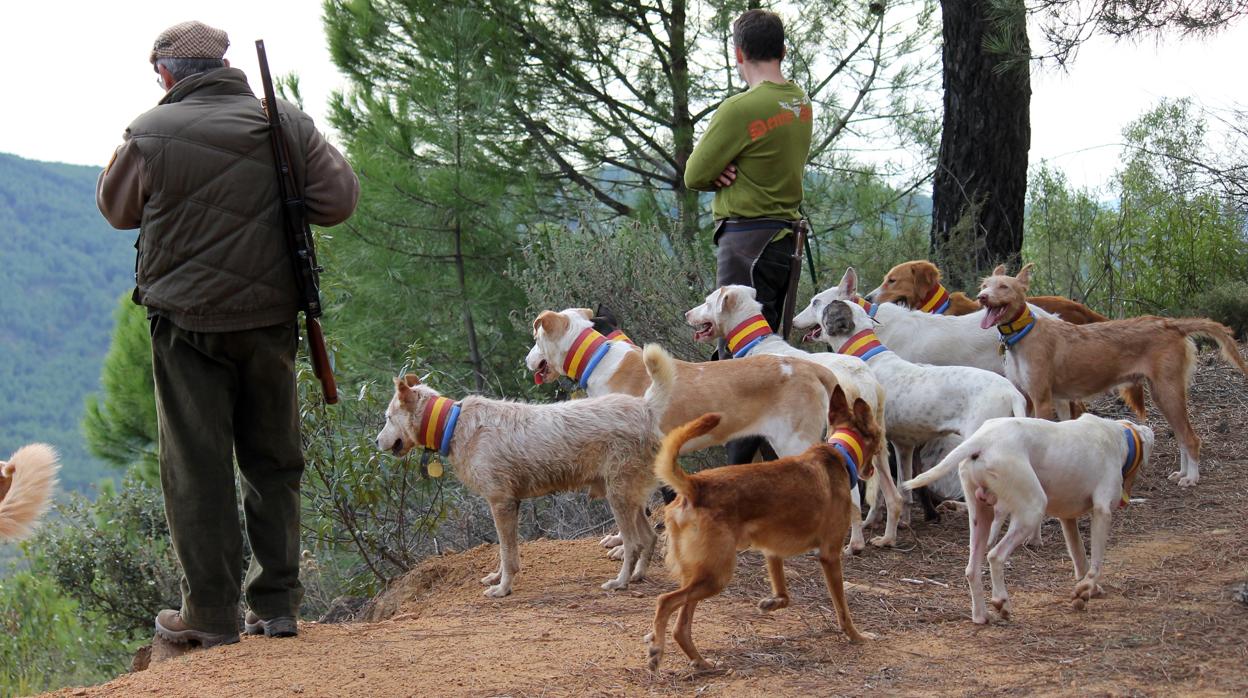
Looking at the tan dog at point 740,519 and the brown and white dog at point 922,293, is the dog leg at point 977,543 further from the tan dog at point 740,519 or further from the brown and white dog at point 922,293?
the brown and white dog at point 922,293

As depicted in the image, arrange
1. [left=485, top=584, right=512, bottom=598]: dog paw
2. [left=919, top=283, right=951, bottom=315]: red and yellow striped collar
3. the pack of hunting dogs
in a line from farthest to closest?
[left=919, top=283, right=951, bottom=315]: red and yellow striped collar
[left=485, top=584, right=512, bottom=598]: dog paw
the pack of hunting dogs

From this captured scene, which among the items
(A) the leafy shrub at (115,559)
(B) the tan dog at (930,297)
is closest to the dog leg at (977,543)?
(B) the tan dog at (930,297)

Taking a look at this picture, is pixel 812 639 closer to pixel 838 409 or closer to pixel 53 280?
pixel 838 409

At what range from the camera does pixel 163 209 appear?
15.9 feet

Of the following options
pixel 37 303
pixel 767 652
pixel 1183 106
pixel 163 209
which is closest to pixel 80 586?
pixel 163 209

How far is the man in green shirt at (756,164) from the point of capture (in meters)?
6.82

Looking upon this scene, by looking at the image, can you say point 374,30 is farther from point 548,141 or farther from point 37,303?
point 37,303

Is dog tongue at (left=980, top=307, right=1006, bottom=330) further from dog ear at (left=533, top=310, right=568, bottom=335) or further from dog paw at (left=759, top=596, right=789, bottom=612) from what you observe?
dog paw at (left=759, top=596, right=789, bottom=612)

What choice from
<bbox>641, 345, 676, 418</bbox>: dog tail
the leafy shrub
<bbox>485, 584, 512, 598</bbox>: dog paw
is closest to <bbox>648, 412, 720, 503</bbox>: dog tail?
<bbox>641, 345, 676, 418</bbox>: dog tail

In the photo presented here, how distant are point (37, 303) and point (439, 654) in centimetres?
7164

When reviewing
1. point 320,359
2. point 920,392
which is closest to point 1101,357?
point 920,392

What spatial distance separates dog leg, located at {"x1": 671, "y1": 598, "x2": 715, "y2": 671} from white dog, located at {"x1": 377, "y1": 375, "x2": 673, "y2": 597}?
160 cm

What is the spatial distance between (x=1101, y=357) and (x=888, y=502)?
85.1 inches

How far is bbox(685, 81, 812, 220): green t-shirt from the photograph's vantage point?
6.80 metres
